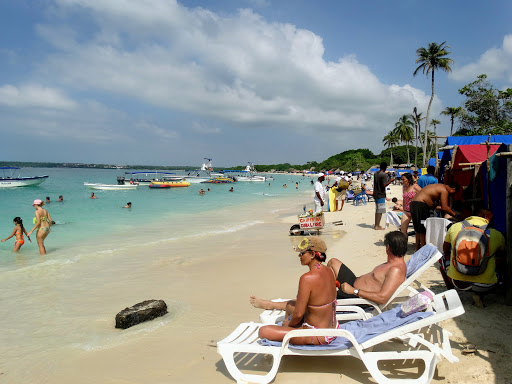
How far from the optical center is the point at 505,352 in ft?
10.1

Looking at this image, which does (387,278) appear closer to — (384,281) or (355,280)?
(384,281)

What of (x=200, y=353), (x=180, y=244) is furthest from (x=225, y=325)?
(x=180, y=244)

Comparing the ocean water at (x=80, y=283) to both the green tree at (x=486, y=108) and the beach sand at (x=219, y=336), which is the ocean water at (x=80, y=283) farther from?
the green tree at (x=486, y=108)

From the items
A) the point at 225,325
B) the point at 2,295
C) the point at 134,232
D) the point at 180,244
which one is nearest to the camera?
the point at 225,325

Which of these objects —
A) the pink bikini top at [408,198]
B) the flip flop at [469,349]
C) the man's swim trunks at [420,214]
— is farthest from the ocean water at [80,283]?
the pink bikini top at [408,198]

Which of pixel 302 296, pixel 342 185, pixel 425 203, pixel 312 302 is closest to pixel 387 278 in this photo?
pixel 312 302

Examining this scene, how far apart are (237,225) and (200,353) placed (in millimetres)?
10309

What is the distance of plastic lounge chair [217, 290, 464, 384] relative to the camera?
268 cm

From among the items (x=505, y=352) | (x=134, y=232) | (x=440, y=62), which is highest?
(x=440, y=62)

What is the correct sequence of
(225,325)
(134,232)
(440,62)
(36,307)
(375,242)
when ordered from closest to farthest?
(225,325), (36,307), (375,242), (134,232), (440,62)

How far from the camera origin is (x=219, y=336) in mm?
4027

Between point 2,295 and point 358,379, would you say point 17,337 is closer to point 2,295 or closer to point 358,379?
point 2,295

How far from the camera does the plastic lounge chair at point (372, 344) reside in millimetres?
2682

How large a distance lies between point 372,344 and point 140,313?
3148 mm
